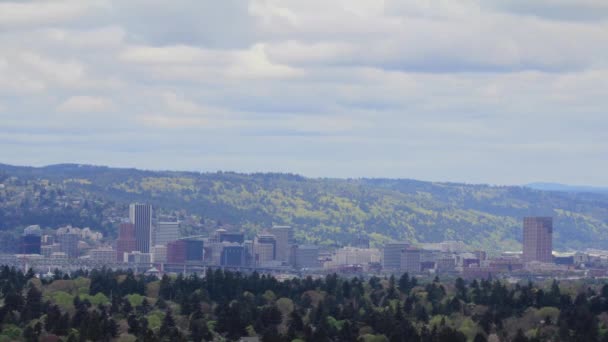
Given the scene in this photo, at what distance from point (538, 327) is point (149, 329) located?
4192 cm

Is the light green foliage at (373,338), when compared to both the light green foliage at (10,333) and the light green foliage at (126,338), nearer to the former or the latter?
the light green foliage at (126,338)

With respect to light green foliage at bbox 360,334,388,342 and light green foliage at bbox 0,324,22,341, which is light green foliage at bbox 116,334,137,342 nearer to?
light green foliage at bbox 0,324,22,341

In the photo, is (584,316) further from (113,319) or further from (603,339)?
(113,319)

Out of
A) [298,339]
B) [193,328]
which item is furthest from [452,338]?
[193,328]

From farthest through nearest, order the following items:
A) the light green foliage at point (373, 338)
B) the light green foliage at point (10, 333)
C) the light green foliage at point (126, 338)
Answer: the light green foliage at point (373, 338) → the light green foliage at point (10, 333) → the light green foliage at point (126, 338)

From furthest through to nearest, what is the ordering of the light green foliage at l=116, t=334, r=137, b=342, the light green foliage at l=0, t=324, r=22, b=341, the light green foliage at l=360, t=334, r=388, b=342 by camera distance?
the light green foliage at l=360, t=334, r=388, b=342, the light green foliage at l=0, t=324, r=22, b=341, the light green foliage at l=116, t=334, r=137, b=342

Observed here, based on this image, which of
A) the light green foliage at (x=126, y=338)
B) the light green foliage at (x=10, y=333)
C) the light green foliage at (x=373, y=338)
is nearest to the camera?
the light green foliage at (x=126, y=338)

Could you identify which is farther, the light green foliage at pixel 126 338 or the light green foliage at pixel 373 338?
the light green foliage at pixel 373 338

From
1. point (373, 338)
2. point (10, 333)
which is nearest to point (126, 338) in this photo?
point (10, 333)

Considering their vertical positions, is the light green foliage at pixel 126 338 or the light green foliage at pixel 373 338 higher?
the light green foliage at pixel 373 338

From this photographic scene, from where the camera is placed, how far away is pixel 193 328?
192 meters

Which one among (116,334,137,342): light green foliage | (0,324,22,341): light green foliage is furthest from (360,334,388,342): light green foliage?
(0,324,22,341): light green foliage

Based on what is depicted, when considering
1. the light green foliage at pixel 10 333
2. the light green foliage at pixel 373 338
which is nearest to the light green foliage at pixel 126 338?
the light green foliage at pixel 10 333

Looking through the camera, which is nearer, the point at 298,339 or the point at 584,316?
the point at 298,339
